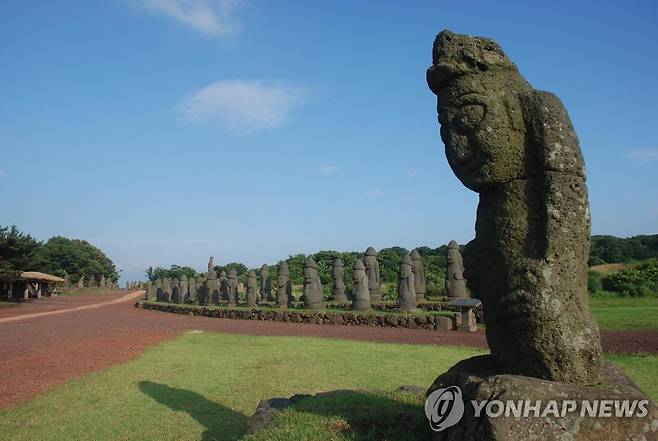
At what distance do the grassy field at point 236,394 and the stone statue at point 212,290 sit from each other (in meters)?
20.9

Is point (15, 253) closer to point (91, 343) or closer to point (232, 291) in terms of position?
point (232, 291)

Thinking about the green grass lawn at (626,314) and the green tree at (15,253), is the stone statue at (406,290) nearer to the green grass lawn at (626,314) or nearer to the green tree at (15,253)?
the green grass lawn at (626,314)

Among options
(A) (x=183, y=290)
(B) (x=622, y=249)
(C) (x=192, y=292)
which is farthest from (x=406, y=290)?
(B) (x=622, y=249)

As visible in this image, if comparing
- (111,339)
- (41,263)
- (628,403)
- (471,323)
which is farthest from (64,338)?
(41,263)

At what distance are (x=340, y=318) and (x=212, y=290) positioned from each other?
50.5ft

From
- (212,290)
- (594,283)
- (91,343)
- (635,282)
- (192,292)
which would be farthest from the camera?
(192,292)

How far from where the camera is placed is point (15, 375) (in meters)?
10.4

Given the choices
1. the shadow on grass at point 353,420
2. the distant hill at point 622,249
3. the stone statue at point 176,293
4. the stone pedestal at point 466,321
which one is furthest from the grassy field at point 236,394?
the distant hill at point 622,249

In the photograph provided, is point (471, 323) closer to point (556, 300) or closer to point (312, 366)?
point (312, 366)

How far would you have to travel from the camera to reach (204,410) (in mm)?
7387

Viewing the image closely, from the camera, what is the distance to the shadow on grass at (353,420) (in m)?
4.42

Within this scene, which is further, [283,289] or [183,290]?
[183,290]

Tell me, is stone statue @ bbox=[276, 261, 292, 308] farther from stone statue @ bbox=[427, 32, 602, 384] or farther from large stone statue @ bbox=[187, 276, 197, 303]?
stone statue @ bbox=[427, 32, 602, 384]

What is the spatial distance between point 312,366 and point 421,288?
17.6 meters
